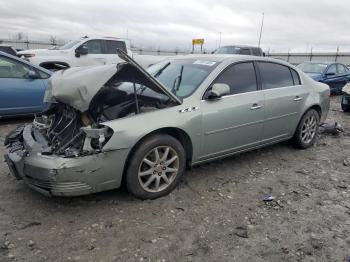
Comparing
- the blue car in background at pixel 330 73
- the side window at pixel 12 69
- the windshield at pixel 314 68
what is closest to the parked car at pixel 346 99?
the blue car in background at pixel 330 73

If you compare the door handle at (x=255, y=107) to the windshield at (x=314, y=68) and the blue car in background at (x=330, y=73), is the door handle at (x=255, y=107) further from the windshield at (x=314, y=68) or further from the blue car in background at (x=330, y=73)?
the windshield at (x=314, y=68)

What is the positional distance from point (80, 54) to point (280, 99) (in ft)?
27.4

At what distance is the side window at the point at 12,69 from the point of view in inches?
256

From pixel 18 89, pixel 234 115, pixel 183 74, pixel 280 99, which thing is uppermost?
pixel 183 74

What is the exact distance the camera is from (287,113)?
5.11 metres

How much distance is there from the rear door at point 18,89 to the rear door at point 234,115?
4.20m

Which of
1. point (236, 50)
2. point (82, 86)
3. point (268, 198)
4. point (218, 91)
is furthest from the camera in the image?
point (236, 50)

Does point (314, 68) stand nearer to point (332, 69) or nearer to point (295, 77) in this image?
point (332, 69)

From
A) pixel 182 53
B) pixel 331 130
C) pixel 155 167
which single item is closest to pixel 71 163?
pixel 155 167

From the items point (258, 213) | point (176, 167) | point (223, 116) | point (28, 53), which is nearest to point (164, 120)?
point (176, 167)

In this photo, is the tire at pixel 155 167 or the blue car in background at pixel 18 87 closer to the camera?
the tire at pixel 155 167

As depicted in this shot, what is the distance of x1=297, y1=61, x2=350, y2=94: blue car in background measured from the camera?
1286 centimetres

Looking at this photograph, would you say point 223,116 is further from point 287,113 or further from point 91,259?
point 91,259

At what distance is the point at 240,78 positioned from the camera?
14.9 ft
